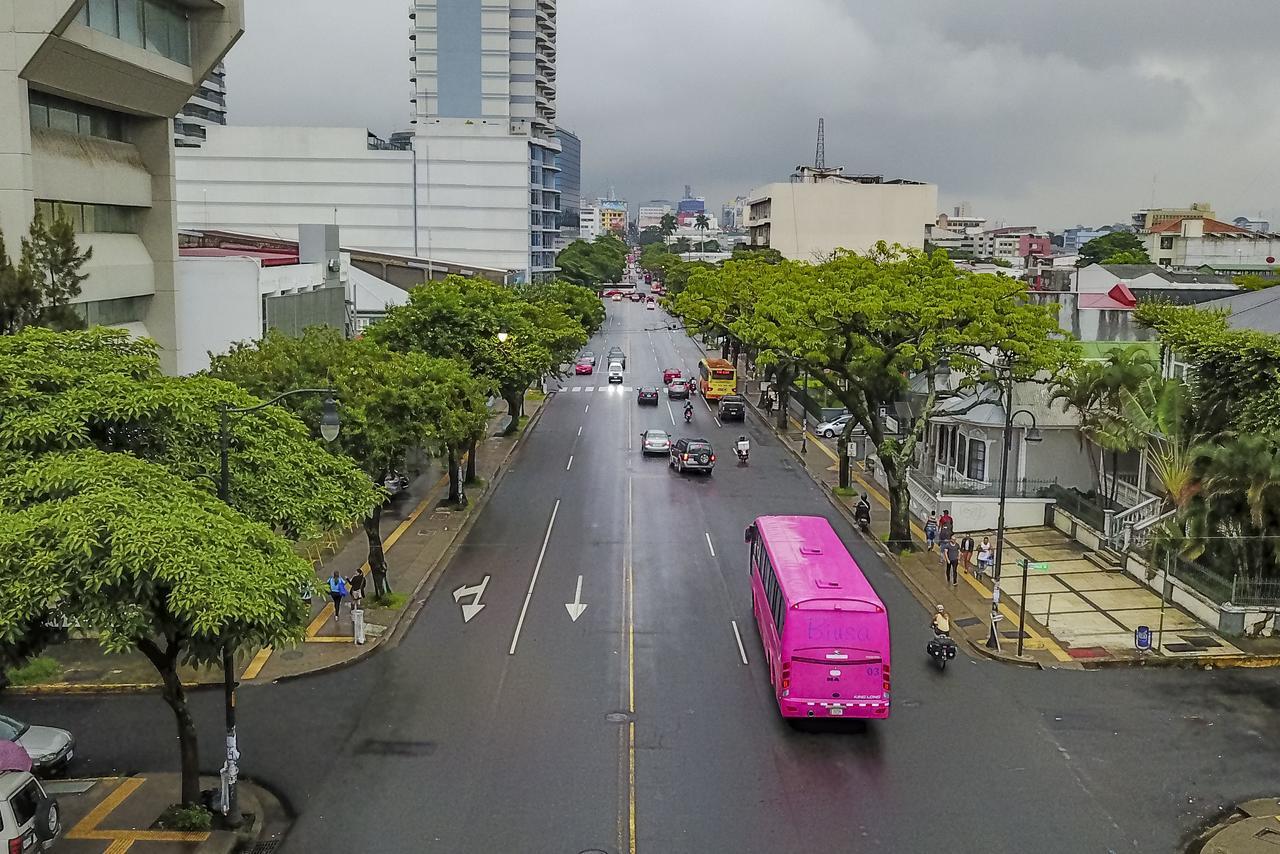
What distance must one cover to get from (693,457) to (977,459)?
12562mm

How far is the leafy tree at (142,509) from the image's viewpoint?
46.9ft

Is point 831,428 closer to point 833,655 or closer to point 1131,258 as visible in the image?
point 833,655

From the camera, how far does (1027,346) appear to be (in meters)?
32.7

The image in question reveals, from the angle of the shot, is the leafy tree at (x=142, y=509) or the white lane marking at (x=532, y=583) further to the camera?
the white lane marking at (x=532, y=583)

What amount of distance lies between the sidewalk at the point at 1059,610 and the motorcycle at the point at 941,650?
5.41 feet

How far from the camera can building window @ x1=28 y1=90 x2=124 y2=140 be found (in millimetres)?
34406

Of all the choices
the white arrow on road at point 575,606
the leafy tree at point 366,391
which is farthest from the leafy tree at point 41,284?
the white arrow on road at point 575,606

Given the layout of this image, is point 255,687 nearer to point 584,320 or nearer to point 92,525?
point 92,525

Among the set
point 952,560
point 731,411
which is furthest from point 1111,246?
point 952,560

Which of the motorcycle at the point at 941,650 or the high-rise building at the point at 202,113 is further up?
the high-rise building at the point at 202,113

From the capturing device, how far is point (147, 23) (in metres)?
37.0

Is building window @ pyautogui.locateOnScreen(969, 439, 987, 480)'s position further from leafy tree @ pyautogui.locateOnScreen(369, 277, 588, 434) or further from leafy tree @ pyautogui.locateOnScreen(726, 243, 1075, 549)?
leafy tree @ pyautogui.locateOnScreen(369, 277, 588, 434)

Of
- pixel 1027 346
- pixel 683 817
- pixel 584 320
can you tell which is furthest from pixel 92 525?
pixel 584 320

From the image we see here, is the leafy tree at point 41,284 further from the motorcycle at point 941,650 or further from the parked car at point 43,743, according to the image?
the motorcycle at point 941,650
